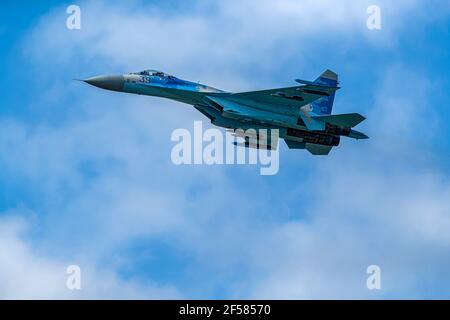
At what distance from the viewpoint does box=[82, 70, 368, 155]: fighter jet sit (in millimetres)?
49281

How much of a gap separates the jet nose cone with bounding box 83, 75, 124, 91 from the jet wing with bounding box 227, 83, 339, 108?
225 inches

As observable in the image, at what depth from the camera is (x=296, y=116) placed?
4994 centimetres

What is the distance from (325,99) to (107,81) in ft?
40.3

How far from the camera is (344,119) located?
49.8m

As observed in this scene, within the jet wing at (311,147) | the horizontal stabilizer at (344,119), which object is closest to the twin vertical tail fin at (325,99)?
the jet wing at (311,147)

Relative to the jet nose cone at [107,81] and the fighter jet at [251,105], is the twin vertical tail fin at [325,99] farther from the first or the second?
the jet nose cone at [107,81]

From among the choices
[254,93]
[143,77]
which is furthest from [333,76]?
[143,77]

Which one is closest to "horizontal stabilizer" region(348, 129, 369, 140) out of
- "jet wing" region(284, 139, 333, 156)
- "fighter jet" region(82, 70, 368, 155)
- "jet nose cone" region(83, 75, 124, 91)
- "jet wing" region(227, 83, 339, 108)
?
"fighter jet" region(82, 70, 368, 155)
